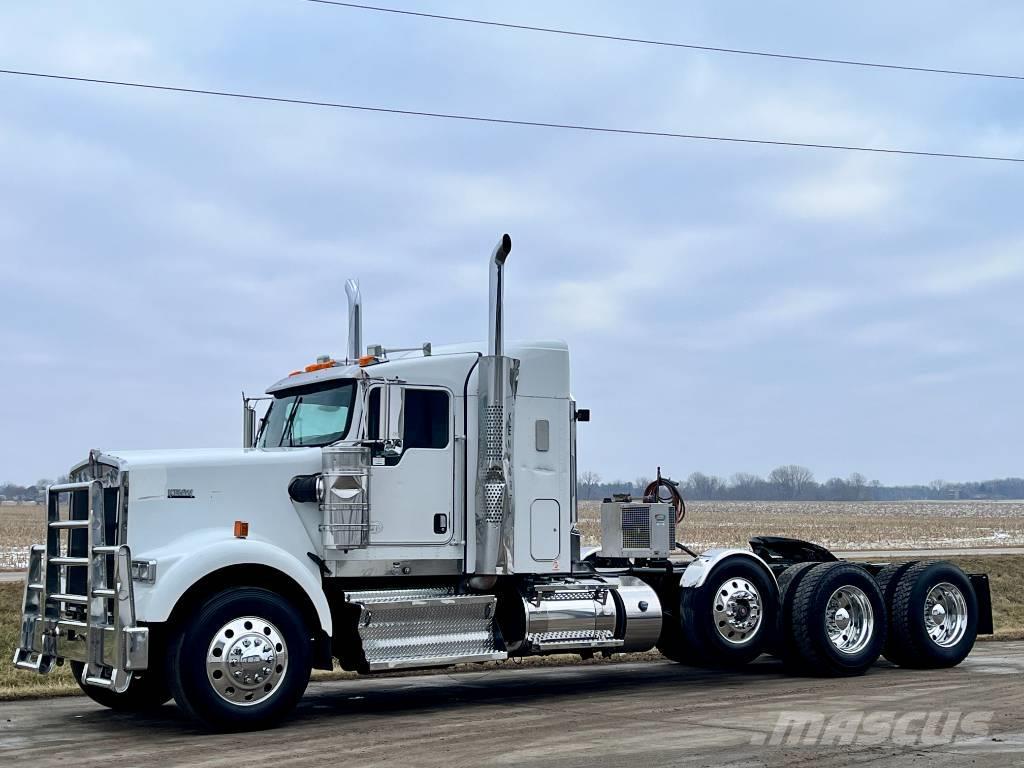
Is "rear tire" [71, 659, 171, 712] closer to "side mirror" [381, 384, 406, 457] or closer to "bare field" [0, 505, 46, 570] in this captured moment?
"side mirror" [381, 384, 406, 457]

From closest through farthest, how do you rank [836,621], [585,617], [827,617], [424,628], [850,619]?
[424,628]
[585,617]
[827,617]
[836,621]
[850,619]

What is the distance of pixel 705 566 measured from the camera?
13.7 m

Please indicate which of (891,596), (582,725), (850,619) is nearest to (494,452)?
(582,725)

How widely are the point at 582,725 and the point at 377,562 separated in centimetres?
246

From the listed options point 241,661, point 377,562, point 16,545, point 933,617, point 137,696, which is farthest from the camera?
point 16,545

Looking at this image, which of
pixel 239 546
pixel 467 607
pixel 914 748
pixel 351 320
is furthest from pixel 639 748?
pixel 351 320

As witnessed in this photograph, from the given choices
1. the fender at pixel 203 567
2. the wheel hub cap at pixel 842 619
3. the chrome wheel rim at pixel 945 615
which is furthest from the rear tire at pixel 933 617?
the fender at pixel 203 567

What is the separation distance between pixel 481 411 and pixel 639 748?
4029mm

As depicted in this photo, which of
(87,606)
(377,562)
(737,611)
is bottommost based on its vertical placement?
(737,611)

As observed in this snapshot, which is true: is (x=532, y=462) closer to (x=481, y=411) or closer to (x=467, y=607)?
(x=481, y=411)

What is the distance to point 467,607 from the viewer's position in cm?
1183

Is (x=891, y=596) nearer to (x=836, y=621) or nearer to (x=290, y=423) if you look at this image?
(x=836, y=621)

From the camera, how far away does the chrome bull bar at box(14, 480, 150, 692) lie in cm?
1012

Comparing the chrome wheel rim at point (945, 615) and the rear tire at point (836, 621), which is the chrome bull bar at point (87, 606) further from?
the chrome wheel rim at point (945, 615)
